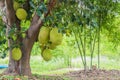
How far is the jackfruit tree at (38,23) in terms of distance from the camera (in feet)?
9.80

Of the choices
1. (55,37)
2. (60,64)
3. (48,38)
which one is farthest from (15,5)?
(60,64)

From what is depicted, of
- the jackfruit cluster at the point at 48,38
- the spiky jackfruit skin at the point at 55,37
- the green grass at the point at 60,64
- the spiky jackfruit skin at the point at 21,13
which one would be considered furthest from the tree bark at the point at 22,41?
the green grass at the point at 60,64

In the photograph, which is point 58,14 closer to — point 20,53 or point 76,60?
point 20,53

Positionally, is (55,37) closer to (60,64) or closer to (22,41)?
(22,41)

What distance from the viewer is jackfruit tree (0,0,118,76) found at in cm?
299

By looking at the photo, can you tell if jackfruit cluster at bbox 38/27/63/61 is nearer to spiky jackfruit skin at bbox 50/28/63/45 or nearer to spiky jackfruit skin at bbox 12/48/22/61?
spiky jackfruit skin at bbox 50/28/63/45

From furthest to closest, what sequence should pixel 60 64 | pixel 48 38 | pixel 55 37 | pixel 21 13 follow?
pixel 60 64, pixel 21 13, pixel 48 38, pixel 55 37

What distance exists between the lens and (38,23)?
3.24 m

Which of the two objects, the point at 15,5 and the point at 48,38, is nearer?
the point at 48,38

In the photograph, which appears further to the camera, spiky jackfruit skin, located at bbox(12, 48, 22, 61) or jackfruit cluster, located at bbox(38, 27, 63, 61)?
spiky jackfruit skin, located at bbox(12, 48, 22, 61)

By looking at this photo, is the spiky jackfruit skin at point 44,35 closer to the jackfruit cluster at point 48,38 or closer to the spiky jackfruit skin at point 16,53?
the jackfruit cluster at point 48,38

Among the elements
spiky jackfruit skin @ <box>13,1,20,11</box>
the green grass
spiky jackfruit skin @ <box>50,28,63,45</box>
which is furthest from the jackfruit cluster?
the green grass

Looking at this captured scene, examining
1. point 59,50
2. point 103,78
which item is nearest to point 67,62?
point 59,50

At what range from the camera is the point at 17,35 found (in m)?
3.30
